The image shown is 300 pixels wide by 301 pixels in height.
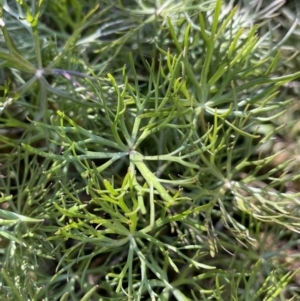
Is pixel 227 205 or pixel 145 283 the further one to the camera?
pixel 227 205

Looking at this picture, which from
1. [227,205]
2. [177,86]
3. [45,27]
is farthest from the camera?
[45,27]

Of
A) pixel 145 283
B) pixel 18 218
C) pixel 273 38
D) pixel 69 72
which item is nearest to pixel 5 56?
pixel 69 72

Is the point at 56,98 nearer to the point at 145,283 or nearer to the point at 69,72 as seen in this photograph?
the point at 69,72

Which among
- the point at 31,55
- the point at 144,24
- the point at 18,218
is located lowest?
the point at 18,218

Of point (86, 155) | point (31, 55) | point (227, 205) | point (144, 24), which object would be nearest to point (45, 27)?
point (31, 55)

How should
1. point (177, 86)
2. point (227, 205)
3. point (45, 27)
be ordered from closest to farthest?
1. point (177, 86)
2. point (227, 205)
3. point (45, 27)

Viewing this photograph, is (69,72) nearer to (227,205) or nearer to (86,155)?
(86,155)

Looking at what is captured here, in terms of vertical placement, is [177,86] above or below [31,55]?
above
